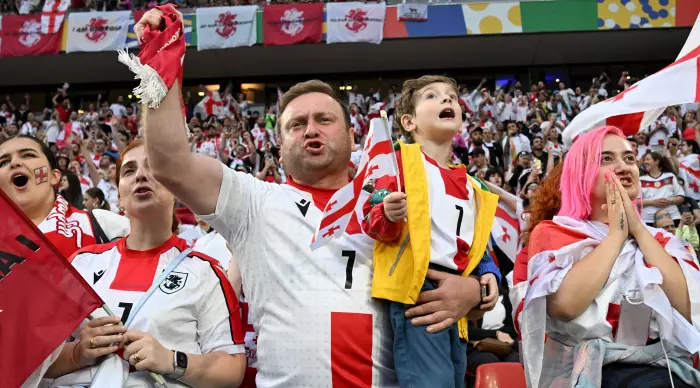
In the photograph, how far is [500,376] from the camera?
2779 mm

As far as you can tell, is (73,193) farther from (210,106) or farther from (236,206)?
(210,106)

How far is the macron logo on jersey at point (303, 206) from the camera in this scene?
2.36 meters

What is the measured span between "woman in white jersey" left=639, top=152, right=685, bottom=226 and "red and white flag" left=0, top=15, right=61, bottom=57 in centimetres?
1612

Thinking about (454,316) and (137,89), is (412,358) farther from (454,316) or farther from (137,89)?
(137,89)

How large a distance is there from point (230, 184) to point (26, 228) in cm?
68

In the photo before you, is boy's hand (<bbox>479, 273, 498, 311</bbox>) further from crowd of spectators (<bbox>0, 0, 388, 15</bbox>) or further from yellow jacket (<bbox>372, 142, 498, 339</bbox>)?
crowd of spectators (<bbox>0, 0, 388, 15</bbox>)

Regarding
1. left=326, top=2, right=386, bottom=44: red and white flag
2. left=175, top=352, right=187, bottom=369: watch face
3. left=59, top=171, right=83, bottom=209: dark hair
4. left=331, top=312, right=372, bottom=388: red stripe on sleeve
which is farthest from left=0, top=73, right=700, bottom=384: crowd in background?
left=326, top=2, right=386, bottom=44: red and white flag

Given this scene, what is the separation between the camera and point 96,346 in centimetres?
224

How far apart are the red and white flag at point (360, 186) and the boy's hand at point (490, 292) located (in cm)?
50

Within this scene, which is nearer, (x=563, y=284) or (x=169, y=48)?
(x=169, y=48)

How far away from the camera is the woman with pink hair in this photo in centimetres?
247

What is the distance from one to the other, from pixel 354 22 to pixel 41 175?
1522 centimetres

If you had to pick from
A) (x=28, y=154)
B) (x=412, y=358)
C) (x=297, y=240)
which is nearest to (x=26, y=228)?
(x=297, y=240)

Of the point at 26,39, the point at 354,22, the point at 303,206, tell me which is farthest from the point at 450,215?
the point at 26,39
